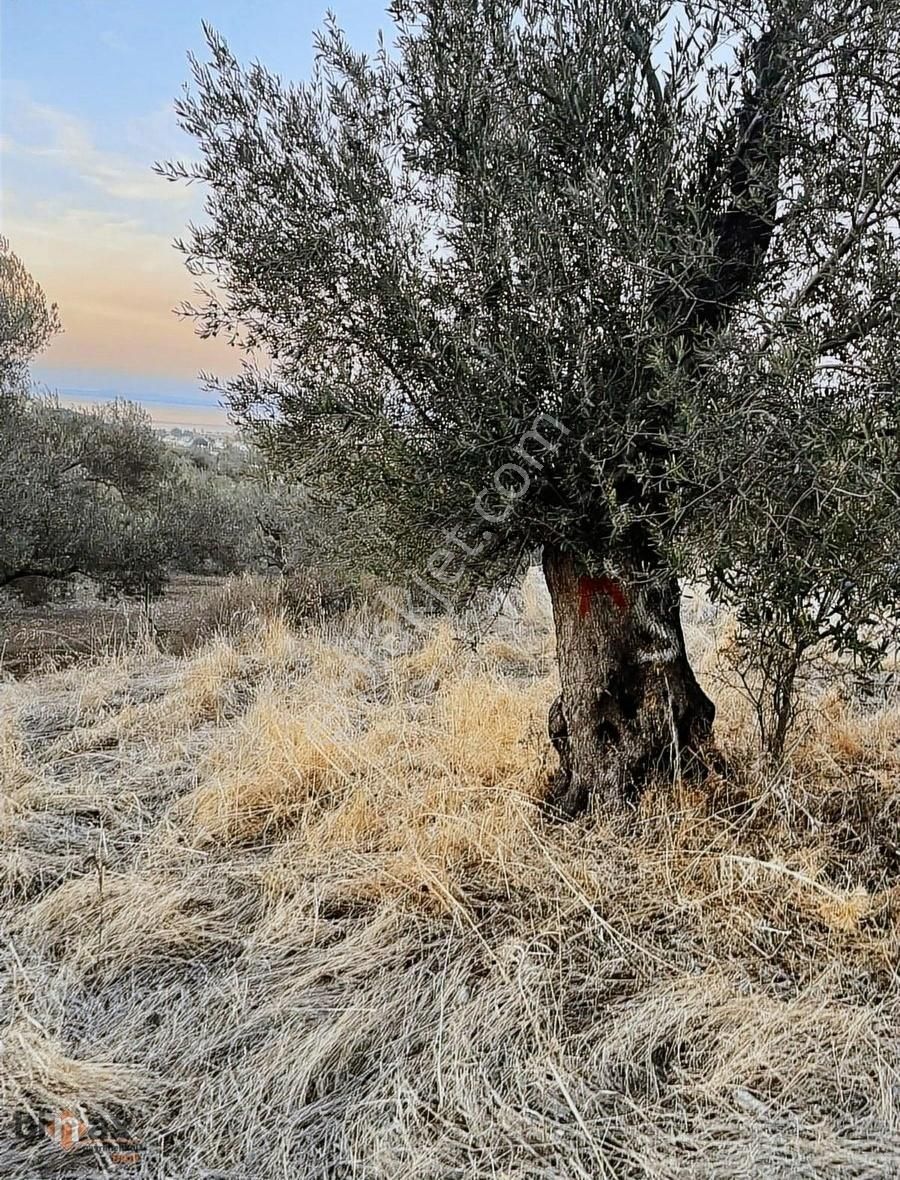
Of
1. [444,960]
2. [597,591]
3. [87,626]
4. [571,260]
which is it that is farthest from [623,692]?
[87,626]

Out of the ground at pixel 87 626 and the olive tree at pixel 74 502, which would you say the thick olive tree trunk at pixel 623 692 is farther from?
the olive tree at pixel 74 502

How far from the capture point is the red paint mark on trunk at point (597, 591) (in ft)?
9.79

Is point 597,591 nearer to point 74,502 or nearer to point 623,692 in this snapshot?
point 623,692

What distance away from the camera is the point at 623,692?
3.08 metres

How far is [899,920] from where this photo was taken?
7.55 ft

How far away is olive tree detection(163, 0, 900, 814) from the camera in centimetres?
211

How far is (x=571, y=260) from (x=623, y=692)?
1778 mm

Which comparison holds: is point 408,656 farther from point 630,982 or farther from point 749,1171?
point 749,1171

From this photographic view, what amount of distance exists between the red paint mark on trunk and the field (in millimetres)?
821

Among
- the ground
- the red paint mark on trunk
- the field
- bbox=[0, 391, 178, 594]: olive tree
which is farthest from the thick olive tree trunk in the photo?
bbox=[0, 391, 178, 594]: olive tree

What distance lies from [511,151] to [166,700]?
406cm

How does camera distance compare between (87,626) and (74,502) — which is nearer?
(74,502)

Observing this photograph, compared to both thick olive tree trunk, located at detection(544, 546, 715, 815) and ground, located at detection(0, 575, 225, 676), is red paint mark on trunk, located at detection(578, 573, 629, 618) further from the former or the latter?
ground, located at detection(0, 575, 225, 676)

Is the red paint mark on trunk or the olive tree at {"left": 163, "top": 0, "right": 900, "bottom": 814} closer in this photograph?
the olive tree at {"left": 163, "top": 0, "right": 900, "bottom": 814}
